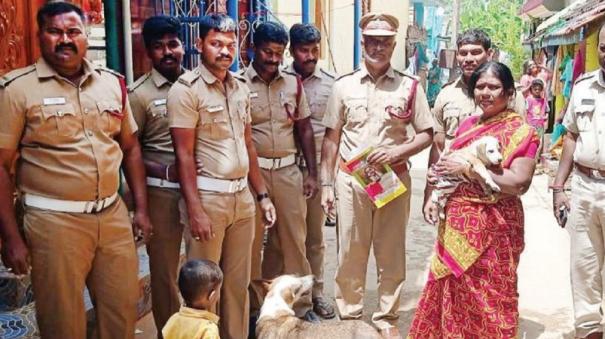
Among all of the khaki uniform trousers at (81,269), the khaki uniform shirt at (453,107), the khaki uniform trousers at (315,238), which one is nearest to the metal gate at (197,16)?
the khaki uniform trousers at (315,238)

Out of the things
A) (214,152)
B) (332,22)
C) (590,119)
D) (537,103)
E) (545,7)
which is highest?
(545,7)

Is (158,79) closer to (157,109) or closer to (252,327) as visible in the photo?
(157,109)

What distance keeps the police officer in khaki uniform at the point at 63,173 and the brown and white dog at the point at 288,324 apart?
0.77m

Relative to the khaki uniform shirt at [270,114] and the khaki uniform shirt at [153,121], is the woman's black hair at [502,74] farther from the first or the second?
the khaki uniform shirt at [153,121]

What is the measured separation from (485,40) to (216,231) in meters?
2.26

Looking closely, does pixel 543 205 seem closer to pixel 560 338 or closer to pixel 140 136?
pixel 560 338

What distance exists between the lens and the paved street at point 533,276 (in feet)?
16.4

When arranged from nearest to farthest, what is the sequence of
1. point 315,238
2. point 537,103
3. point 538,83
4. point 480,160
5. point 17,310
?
point 480,160, point 17,310, point 315,238, point 538,83, point 537,103

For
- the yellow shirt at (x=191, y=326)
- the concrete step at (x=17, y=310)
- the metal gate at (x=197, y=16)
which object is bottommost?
the concrete step at (x=17, y=310)

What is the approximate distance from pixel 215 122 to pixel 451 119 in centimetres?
179

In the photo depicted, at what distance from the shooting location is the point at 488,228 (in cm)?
371

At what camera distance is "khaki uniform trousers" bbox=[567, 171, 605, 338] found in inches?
163

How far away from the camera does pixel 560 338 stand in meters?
4.74

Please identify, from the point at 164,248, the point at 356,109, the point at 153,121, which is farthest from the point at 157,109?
the point at 356,109
